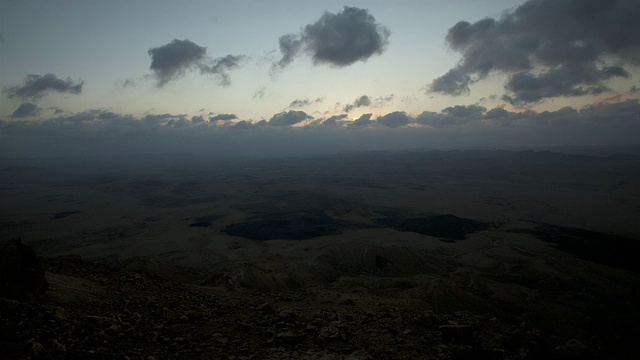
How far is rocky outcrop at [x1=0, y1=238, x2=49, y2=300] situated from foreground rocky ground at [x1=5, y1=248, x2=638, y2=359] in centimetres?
27

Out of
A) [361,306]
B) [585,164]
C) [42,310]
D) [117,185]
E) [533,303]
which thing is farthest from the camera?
[585,164]

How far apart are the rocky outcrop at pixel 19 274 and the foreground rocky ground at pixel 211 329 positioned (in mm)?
271

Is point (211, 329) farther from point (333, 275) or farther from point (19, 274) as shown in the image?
point (333, 275)

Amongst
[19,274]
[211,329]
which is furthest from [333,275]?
[19,274]

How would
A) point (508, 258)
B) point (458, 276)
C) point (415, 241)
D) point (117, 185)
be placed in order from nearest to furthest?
point (458, 276), point (508, 258), point (415, 241), point (117, 185)

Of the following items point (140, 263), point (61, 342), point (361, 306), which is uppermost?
point (61, 342)

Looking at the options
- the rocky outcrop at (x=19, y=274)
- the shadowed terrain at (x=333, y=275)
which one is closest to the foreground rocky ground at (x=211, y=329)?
the shadowed terrain at (x=333, y=275)

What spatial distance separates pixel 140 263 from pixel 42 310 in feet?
74.9

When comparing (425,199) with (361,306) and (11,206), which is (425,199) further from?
(11,206)

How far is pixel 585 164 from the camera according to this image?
160625 millimetres

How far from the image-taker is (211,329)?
28.4 ft

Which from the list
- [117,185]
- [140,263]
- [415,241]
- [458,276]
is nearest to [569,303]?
[458,276]

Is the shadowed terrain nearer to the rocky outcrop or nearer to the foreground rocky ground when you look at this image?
the foreground rocky ground

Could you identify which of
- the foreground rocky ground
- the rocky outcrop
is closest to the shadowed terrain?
the foreground rocky ground
